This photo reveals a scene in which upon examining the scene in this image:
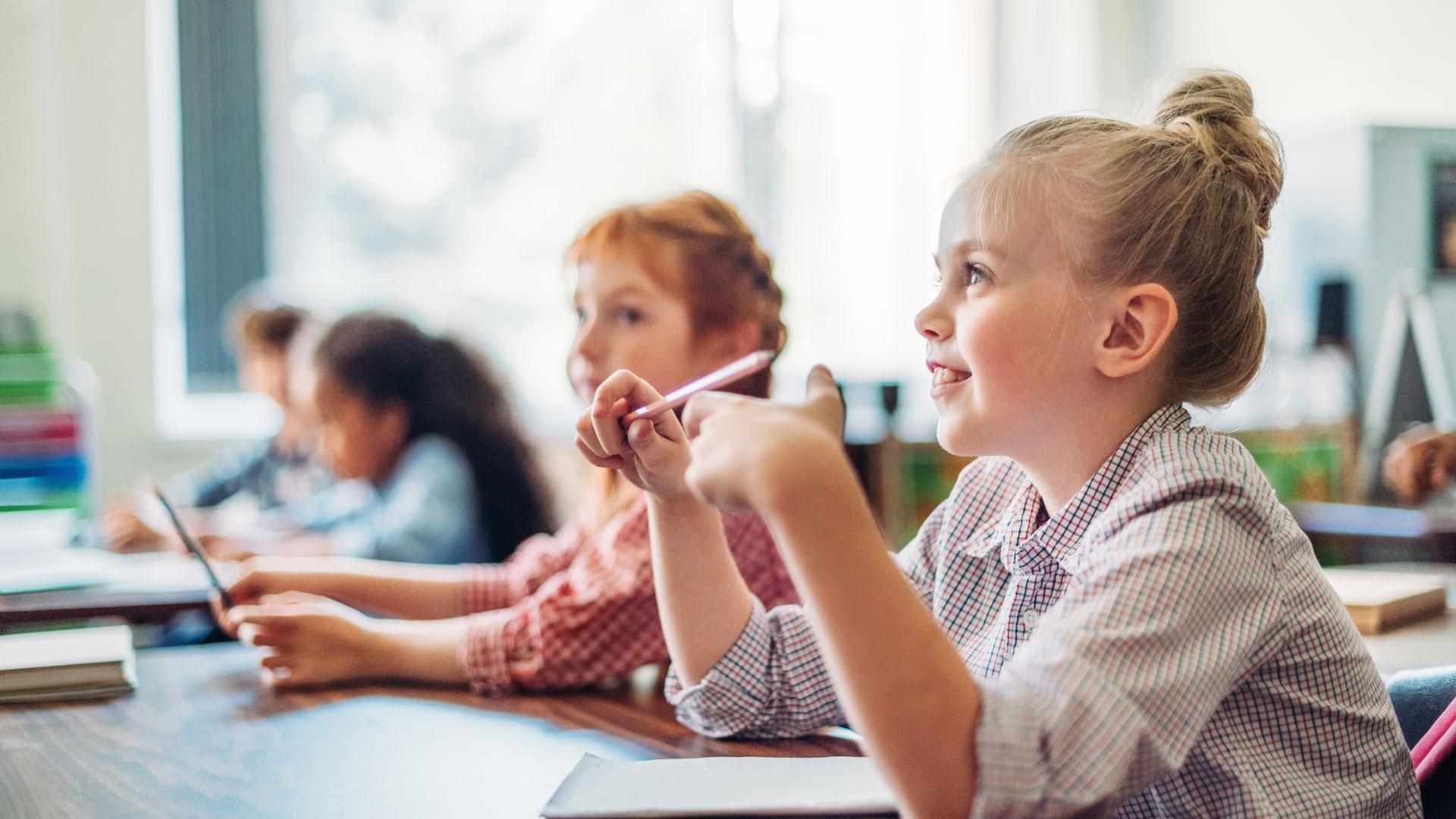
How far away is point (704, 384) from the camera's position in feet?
2.79

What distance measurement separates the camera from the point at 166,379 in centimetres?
401

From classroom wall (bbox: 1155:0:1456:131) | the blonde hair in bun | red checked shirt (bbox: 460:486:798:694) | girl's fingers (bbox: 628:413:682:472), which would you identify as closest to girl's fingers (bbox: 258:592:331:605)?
red checked shirt (bbox: 460:486:798:694)

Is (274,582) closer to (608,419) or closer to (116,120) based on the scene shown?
(608,419)

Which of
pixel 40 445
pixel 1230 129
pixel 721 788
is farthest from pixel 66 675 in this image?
pixel 40 445

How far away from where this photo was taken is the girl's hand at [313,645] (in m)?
1.23

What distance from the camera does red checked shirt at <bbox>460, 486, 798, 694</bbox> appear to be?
4.00 ft

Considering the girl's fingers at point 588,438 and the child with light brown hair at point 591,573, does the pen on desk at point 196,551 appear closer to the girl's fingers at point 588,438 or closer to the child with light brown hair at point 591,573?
the child with light brown hair at point 591,573

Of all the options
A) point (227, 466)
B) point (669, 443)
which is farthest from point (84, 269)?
point (669, 443)

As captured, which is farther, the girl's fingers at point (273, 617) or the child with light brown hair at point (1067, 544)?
the girl's fingers at point (273, 617)

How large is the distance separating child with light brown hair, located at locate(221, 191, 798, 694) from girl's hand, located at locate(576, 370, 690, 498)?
10cm

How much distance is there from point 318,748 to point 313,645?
25cm

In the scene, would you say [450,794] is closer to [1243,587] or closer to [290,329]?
[1243,587]

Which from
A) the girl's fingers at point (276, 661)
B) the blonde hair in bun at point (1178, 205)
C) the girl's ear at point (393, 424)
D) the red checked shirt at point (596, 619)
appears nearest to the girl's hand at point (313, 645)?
the girl's fingers at point (276, 661)

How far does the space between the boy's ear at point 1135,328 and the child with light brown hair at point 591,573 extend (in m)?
0.35
